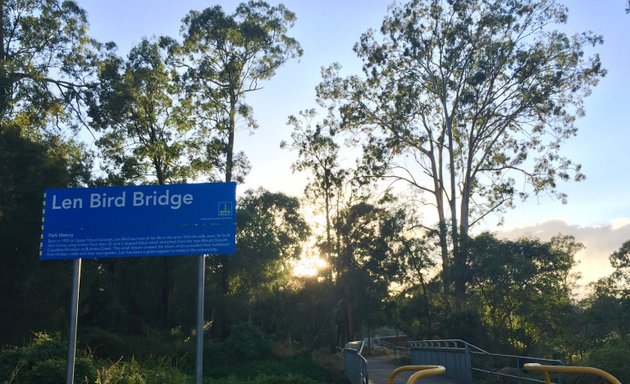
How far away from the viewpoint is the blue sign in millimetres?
10039

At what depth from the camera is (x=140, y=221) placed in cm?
1035

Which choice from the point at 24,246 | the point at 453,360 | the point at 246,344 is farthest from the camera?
the point at 246,344

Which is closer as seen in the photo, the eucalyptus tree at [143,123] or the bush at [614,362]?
the bush at [614,362]

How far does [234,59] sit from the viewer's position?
1513 inches

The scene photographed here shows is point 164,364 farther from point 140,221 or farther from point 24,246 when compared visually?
point 140,221

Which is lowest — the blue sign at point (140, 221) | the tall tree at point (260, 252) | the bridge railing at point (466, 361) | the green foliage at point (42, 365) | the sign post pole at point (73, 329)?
the bridge railing at point (466, 361)

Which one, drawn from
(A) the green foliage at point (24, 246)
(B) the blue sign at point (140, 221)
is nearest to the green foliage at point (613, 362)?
(B) the blue sign at point (140, 221)

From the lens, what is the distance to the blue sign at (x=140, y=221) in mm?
10039

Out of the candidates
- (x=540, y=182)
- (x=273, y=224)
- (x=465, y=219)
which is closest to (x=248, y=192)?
(x=273, y=224)

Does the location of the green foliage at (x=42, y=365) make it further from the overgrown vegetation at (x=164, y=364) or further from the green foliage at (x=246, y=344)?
the green foliage at (x=246, y=344)

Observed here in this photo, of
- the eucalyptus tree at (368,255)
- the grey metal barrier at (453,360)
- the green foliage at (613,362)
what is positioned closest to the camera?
the green foliage at (613,362)

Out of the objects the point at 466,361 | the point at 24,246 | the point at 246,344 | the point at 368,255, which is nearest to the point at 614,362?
the point at 466,361

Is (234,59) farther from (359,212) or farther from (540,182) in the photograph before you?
(540,182)

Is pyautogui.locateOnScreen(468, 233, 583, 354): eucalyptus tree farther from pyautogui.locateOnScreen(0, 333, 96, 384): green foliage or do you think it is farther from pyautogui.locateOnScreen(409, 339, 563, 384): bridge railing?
pyautogui.locateOnScreen(0, 333, 96, 384): green foliage
